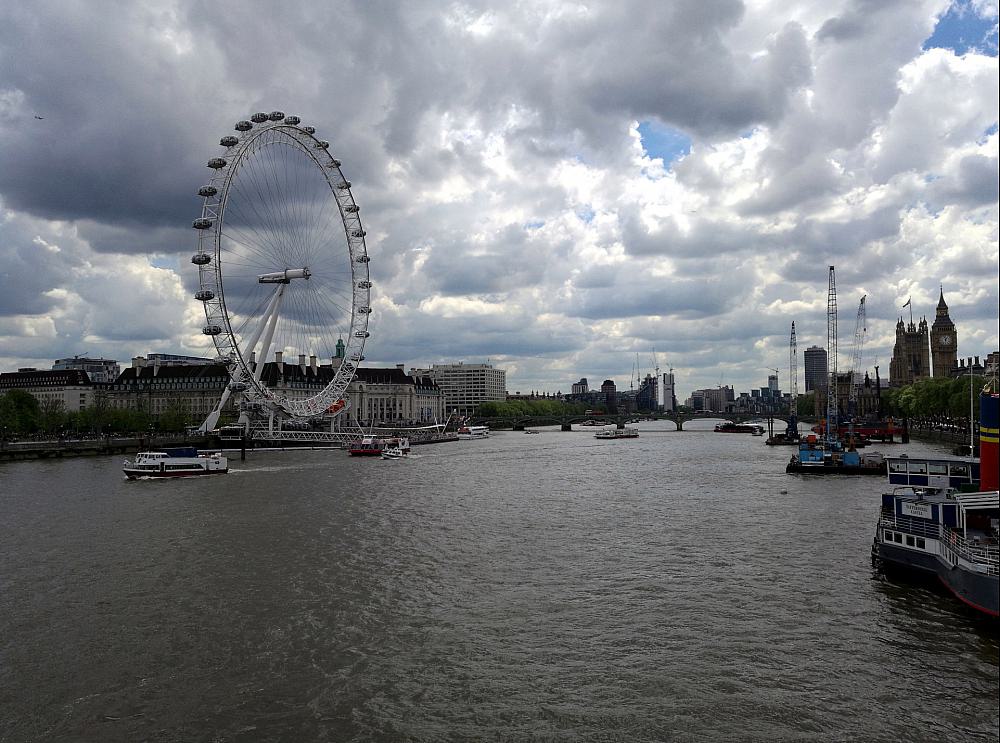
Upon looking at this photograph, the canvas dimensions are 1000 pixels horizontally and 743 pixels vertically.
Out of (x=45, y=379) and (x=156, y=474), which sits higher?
(x=45, y=379)

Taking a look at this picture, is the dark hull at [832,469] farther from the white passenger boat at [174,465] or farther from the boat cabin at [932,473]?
the white passenger boat at [174,465]

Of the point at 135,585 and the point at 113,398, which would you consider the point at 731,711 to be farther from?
the point at 113,398

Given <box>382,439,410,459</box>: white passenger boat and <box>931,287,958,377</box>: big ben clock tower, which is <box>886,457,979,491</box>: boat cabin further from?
<box>931,287,958,377</box>: big ben clock tower

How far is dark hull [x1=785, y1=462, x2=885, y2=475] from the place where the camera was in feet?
184

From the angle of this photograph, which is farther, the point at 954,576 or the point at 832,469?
the point at 832,469

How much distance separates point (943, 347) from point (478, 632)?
204630 millimetres

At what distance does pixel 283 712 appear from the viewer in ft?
45.9

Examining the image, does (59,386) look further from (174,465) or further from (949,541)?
(949,541)

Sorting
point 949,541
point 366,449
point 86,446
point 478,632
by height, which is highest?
point 949,541

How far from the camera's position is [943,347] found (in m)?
190

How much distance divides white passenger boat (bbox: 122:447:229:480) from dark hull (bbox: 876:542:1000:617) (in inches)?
1958

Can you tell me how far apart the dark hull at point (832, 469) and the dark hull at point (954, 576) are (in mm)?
34530

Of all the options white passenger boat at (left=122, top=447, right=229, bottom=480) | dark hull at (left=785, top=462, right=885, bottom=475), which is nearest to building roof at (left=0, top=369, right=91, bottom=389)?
white passenger boat at (left=122, top=447, right=229, bottom=480)

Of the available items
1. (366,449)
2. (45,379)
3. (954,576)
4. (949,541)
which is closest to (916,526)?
(949,541)
